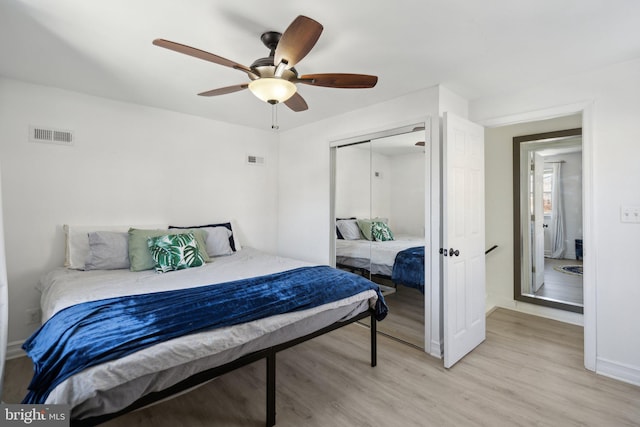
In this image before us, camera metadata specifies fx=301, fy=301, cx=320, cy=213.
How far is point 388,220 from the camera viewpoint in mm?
3205

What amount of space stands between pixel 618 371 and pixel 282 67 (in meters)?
3.23

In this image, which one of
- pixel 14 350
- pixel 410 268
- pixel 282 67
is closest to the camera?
pixel 282 67

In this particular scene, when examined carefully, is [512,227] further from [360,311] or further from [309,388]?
[309,388]

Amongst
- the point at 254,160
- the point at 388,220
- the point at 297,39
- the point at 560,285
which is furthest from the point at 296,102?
the point at 560,285

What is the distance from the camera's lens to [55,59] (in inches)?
88.2

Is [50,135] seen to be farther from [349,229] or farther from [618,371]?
[618,371]

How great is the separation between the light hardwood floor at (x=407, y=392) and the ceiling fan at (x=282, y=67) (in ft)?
6.54

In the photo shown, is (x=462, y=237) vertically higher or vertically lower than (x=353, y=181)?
lower

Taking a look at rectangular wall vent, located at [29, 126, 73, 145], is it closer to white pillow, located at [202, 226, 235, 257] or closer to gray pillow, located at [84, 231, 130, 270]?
gray pillow, located at [84, 231, 130, 270]

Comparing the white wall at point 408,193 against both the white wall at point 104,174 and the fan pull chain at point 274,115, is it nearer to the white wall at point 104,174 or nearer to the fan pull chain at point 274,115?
the fan pull chain at point 274,115

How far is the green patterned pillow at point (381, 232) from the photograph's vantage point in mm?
3224

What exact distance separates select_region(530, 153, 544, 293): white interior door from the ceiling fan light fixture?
3441 millimetres

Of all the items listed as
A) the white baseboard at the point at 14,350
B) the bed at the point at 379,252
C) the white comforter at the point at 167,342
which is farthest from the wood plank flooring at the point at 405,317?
the white baseboard at the point at 14,350

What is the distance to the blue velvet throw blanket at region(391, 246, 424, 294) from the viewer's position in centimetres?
283
